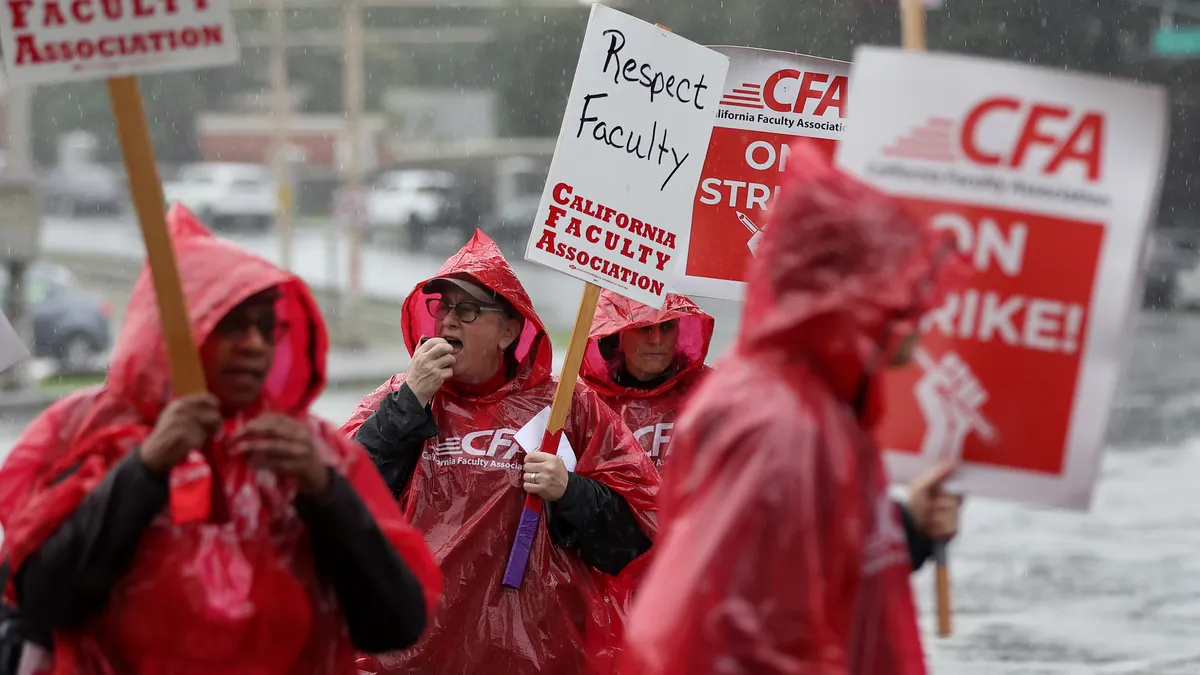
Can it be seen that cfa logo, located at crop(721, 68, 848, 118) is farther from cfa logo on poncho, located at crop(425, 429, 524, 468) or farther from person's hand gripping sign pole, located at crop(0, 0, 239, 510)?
person's hand gripping sign pole, located at crop(0, 0, 239, 510)

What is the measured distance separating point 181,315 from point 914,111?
136 centimetres

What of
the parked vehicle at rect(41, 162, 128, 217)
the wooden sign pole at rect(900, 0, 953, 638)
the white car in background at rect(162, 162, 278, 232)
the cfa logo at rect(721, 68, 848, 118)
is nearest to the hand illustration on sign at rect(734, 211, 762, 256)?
the cfa logo at rect(721, 68, 848, 118)

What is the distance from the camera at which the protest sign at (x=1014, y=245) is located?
3.24 m

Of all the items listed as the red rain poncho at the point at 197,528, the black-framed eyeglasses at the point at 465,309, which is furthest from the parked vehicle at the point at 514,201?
the red rain poncho at the point at 197,528

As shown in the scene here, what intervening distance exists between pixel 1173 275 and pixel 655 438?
106 ft

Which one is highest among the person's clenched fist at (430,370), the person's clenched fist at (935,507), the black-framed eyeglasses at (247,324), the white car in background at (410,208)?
the black-framed eyeglasses at (247,324)

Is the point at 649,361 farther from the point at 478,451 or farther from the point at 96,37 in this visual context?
the point at 96,37

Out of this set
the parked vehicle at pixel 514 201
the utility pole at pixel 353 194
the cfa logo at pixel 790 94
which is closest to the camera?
the cfa logo at pixel 790 94

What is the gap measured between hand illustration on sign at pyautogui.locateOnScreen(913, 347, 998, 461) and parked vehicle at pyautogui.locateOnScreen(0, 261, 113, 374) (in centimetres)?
2161

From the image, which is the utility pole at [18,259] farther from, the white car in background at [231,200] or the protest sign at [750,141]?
the white car in background at [231,200]

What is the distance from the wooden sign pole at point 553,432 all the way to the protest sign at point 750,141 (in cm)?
101

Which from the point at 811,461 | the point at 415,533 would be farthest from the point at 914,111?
the point at 415,533

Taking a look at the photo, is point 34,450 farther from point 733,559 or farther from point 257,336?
point 733,559

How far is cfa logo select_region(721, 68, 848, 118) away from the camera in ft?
20.1
